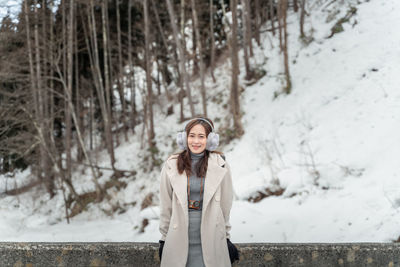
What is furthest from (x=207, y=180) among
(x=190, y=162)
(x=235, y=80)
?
(x=235, y=80)

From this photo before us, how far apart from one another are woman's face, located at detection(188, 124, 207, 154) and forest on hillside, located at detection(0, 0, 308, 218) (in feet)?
18.5

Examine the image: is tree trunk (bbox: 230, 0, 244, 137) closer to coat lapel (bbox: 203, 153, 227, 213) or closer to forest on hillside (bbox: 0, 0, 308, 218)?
forest on hillside (bbox: 0, 0, 308, 218)

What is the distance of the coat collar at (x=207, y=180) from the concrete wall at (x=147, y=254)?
3.24 ft

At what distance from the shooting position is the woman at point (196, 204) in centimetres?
166

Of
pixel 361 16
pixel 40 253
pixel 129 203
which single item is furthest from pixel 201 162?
pixel 361 16

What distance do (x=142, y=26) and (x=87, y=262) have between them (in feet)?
42.5

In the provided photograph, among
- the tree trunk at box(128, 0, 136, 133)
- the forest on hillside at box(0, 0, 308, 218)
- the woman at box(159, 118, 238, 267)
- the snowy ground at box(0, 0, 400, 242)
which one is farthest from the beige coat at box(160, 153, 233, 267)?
the tree trunk at box(128, 0, 136, 133)

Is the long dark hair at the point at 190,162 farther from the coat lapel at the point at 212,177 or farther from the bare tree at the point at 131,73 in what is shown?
the bare tree at the point at 131,73

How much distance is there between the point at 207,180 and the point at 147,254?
1.19 meters

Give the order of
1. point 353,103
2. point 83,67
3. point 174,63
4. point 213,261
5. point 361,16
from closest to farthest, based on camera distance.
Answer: point 213,261 < point 353,103 < point 361,16 < point 83,67 < point 174,63

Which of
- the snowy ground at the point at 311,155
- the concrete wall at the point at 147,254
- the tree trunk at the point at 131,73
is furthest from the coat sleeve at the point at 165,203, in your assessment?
the tree trunk at the point at 131,73

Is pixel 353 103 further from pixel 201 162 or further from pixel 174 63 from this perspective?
pixel 174 63

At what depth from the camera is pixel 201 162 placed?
69.5 inches

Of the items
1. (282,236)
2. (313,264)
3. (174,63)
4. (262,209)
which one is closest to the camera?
(313,264)
